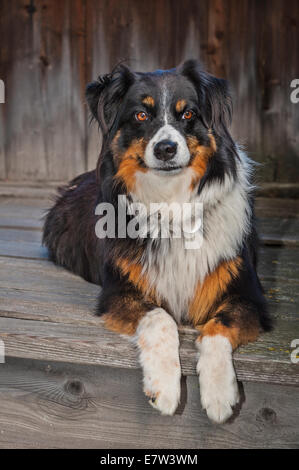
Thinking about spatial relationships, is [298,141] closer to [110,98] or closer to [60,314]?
[110,98]

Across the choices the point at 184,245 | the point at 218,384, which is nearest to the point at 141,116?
the point at 184,245

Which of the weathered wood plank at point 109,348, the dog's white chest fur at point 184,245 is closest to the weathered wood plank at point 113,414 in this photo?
the weathered wood plank at point 109,348

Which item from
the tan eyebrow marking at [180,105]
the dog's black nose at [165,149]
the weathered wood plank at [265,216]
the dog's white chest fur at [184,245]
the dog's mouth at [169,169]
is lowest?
the weathered wood plank at [265,216]

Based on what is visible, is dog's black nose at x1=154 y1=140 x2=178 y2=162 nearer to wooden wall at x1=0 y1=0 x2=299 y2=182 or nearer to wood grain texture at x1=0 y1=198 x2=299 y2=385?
wood grain texture at x1=0 y1=198 x2=299 y2=385

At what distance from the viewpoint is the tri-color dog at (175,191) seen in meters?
2.24

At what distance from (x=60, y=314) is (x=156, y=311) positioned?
A: 45 cm

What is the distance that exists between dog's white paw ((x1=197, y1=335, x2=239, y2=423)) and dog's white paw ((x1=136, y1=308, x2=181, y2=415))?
92 mm

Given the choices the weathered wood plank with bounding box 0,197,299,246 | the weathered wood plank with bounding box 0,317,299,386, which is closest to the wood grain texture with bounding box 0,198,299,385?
the weathered wood plank with bounding box 0,317,299,386

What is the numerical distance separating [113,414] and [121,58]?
3.42 meters

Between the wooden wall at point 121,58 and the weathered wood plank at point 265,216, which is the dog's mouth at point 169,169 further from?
the wooden wall at point 121,58

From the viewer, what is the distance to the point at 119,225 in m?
2.41

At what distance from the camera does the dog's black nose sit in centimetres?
218

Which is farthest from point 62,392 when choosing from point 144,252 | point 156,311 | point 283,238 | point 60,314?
point 283,238

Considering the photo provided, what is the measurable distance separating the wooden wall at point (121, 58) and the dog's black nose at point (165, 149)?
2.55 metres
